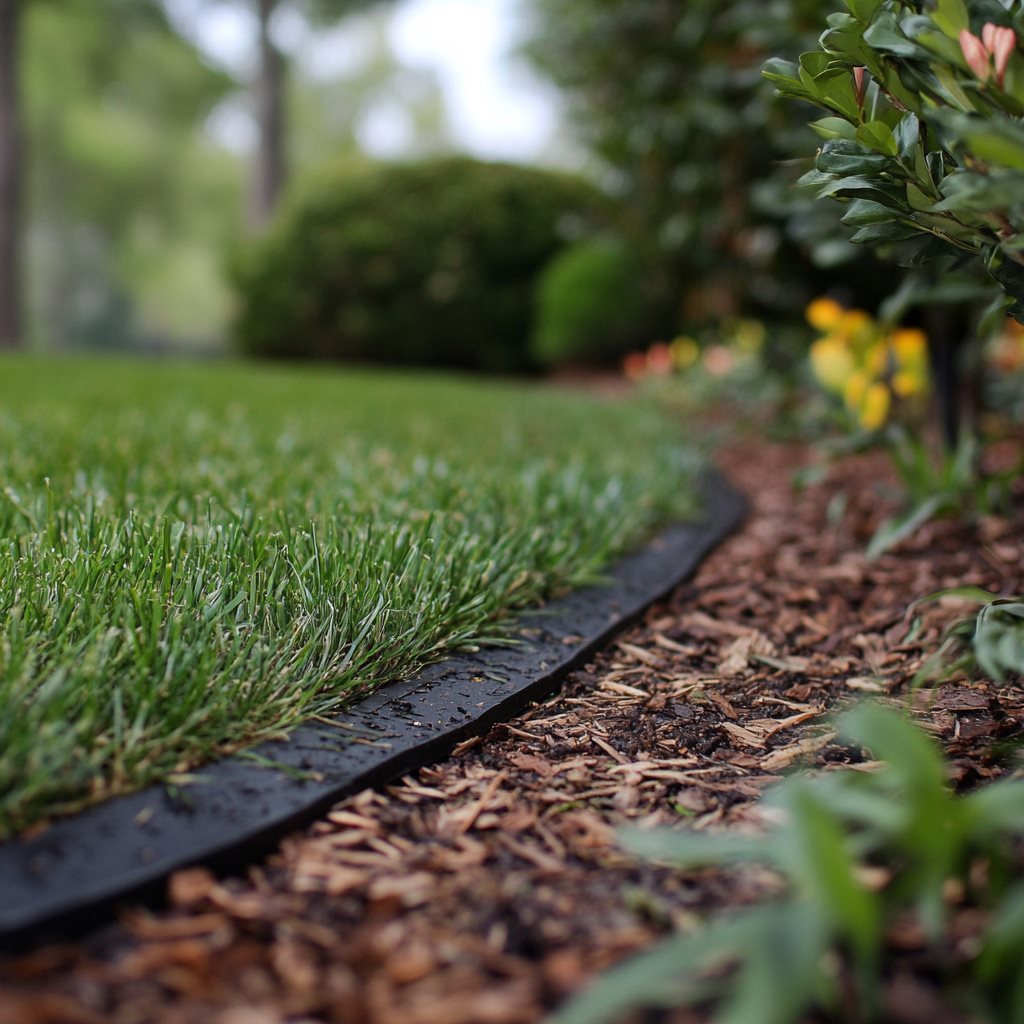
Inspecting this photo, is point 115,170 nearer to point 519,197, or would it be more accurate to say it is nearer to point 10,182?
point 10,182

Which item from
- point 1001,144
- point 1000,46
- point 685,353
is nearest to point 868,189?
point 1000,46

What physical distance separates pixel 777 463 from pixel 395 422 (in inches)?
73.5

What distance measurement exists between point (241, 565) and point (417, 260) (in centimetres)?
963

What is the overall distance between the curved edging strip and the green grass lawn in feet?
0.14

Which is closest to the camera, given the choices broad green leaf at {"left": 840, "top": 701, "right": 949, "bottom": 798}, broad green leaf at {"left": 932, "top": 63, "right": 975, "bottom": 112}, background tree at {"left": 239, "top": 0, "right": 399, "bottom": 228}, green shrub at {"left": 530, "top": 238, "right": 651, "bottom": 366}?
broad green leaf at {"left": 840, "top": 701, "right": 949, "bottom": 798}

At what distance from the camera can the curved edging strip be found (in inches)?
41.3

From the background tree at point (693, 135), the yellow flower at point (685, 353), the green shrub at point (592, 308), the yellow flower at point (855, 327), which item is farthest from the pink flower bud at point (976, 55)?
the green shrub at point (592, 308)

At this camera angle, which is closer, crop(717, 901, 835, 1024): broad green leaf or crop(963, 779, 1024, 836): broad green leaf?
crop(717, 901, 835, 1024): broad green leaf

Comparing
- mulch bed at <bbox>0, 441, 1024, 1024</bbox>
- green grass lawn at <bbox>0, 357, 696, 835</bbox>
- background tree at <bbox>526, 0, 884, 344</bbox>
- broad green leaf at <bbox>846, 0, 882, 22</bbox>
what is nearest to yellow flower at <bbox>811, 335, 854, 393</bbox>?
background tree at <bbox>526, 0, 884, 344</bbox>

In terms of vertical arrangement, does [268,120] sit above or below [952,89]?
above

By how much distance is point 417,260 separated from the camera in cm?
1086

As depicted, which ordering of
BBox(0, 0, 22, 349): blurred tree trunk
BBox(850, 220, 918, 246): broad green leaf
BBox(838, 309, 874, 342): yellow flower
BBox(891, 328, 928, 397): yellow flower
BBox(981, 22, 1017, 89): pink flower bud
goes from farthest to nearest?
BBox(0, 0, 22, 349): blurred tree trunk
BBox(891, 328, 928, 397): yellow flower
BBox(838, 309, 874, 342): yellow flower
BBox(850, 220, 918, 246): broad green leaf
BBox(981, 22, 1017, 89): pink flower bud

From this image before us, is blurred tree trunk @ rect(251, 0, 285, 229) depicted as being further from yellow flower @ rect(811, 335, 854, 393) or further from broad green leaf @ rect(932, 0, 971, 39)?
broad green leaf @ rect(932, 0, 971, 39)

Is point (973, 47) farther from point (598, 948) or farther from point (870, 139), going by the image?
point (598, 948)
